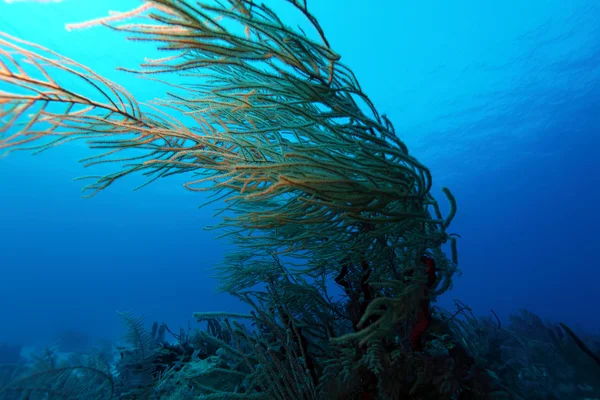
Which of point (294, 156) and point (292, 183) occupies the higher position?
point (294, 156)

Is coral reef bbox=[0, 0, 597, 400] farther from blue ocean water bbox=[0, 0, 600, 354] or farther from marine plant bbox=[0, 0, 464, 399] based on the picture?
blue ocean water bbox=[0, 0, 600, 354]

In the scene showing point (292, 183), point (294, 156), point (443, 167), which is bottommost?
point (292, 183)

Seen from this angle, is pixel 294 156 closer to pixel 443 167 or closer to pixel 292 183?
pixel 292 183

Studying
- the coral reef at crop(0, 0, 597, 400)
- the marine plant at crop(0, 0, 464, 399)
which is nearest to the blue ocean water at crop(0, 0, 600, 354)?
the coral reef at crop(0, 0, 597, 400)

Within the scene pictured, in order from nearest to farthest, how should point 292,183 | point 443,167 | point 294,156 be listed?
point 292,183, point 294,156, point 443,167

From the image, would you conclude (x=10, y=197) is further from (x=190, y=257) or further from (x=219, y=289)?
(x=219, y=289)

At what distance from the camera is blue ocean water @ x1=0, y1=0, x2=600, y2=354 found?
22391 mm

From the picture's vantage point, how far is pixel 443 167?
3491cm

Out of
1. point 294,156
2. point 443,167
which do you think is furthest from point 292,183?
point 443,167

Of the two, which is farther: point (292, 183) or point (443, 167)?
point (443, 167)

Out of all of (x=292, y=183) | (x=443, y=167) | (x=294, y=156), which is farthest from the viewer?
(x=443, y=167)

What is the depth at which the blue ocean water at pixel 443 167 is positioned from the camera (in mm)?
22391

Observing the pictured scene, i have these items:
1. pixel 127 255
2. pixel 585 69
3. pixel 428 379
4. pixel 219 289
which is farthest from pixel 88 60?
pixel 127 255

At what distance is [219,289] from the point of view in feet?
13.9
